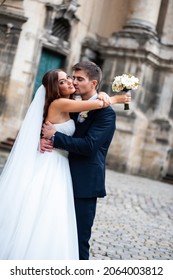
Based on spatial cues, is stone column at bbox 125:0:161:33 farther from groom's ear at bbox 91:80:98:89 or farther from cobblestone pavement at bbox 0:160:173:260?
groom's ear at bbox 91:80:98:89

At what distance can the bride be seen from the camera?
414 cm

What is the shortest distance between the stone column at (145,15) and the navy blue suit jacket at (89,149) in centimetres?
1346

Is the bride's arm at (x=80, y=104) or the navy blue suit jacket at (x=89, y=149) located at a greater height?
the bride's arm at (x=80, y=104)

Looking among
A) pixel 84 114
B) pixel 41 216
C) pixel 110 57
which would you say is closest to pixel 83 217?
pixel 41 216

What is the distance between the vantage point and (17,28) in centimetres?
1504

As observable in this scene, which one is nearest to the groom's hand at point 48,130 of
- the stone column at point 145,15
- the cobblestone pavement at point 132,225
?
the cobblestone pavement at point 132,225

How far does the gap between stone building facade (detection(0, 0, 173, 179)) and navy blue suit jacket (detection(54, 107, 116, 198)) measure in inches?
430

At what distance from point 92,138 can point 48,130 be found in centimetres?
40

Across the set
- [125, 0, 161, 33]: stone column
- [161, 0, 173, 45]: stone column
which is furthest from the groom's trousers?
[161, 0, 173, 45]: stone column

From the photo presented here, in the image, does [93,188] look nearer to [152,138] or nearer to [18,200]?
[18,200]

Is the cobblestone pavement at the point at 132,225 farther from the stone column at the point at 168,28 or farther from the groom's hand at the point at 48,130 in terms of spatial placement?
the stone column at the point at 168,28

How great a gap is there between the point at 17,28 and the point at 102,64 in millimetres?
3951

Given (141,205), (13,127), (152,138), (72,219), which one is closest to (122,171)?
(152,138)

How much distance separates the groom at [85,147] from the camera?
4145 mm
